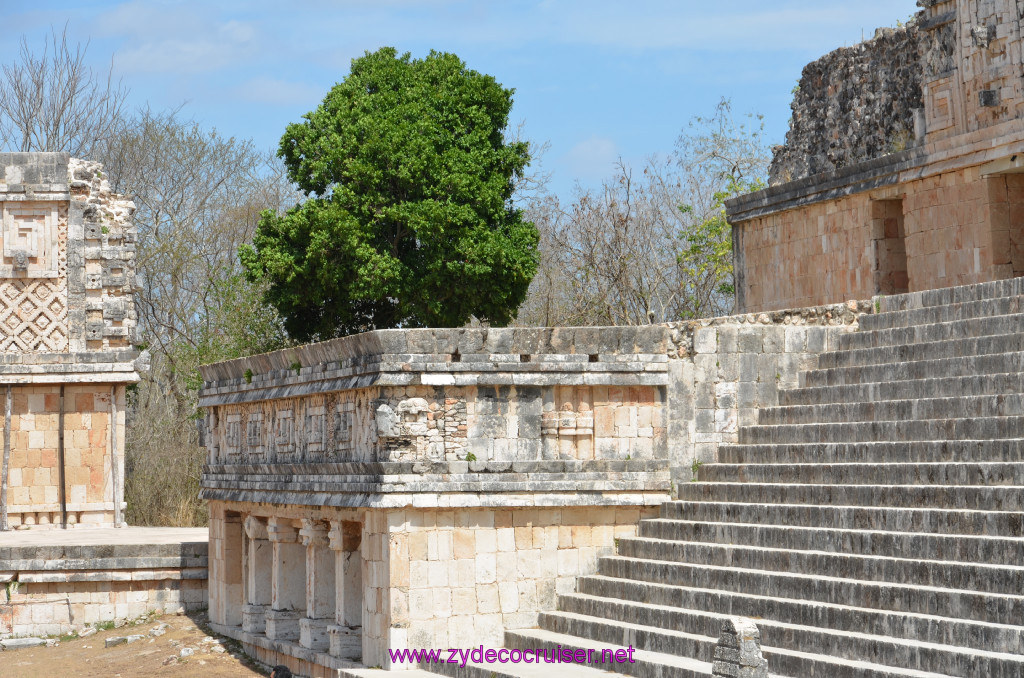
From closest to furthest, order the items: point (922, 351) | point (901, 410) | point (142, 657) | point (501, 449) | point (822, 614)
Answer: point (822, 614), point (901, 410), point (922, 351), point (501, 449), point (142, 657)

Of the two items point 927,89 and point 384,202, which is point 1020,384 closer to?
point 927,89

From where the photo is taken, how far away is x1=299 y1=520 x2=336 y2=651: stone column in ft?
43.9

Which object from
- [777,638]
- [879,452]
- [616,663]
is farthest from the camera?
[879,452]

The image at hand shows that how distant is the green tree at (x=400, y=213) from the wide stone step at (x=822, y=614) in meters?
11.9

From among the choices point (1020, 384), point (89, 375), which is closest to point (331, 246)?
point (89, 375)

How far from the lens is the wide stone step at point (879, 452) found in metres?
9.05

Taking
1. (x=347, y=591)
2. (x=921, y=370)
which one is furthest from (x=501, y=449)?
(x=921, y=370)

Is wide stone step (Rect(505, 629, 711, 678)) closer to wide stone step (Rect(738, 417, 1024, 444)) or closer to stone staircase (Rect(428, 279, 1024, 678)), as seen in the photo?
stone staircase (Rect(428, 279, 1024, 678))

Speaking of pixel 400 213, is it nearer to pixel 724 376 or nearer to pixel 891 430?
pixel 724 376

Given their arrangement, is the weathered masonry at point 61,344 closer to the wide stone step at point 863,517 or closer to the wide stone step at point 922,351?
the wide stone step at point 863,517

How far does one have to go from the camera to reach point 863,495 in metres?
9.62

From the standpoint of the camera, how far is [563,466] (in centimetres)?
1158

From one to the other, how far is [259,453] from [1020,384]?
8195 mm

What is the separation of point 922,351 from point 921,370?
35 centimetres
